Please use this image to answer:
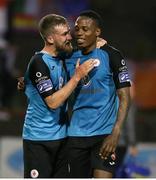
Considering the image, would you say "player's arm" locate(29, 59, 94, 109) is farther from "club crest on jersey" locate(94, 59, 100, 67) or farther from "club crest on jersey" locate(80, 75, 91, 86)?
"club crest on jersey" locate(80, 75, 91, 86)

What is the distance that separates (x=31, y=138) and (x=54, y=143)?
0.60 ft

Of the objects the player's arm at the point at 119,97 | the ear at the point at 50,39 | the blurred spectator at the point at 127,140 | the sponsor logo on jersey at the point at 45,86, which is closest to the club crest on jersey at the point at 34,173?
the player's arm at the point at 119,97

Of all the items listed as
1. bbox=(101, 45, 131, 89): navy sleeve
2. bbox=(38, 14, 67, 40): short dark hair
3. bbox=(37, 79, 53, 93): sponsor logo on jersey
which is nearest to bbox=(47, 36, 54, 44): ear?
bbox=(38, 14, 67, 40): short dark hair

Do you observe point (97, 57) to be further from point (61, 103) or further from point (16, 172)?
point (16, 172)

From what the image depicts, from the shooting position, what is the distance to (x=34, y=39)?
48.3ft

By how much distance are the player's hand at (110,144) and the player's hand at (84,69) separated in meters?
0.48

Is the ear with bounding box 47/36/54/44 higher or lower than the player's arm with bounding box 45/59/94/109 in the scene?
higher

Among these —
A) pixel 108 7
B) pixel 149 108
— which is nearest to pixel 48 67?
pixel 149 108

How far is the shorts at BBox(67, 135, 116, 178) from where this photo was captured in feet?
19.4

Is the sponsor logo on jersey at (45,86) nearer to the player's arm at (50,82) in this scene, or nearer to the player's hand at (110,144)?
the player's arm at (50,82)

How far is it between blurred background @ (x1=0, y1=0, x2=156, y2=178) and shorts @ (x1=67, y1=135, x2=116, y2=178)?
351 centimetres

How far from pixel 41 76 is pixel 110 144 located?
2.39ft

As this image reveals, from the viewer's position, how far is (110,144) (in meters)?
5.73

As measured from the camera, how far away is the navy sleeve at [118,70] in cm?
585
